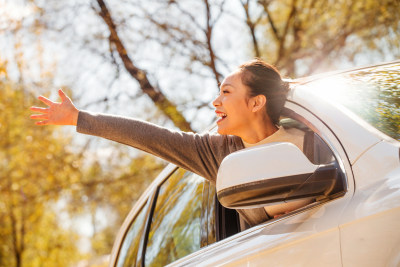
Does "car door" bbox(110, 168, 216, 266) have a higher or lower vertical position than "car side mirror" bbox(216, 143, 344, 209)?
lower

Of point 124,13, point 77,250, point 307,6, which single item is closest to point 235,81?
point 124,13

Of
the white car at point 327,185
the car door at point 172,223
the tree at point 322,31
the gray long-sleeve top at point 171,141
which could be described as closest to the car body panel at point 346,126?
the white car at point 327,185

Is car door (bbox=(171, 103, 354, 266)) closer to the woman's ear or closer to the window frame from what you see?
the window frame

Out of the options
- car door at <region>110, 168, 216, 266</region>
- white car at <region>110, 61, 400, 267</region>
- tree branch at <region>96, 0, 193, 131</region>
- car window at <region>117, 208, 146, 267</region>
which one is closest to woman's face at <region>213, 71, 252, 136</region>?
white car at <region>110, 61, 400, 267</region>

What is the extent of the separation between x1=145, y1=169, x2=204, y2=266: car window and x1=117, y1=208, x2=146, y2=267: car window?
23cm

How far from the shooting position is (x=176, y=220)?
100 inches

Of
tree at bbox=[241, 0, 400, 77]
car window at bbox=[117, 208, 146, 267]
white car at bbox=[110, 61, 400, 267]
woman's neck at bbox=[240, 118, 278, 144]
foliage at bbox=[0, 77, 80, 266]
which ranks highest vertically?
tree at bbox=[241, 0, 400, 77]

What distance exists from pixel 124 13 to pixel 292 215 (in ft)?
22.8

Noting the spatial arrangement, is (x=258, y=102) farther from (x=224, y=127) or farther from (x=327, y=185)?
(x=327, y=185)

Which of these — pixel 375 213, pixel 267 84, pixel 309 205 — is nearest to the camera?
pixel 375 213

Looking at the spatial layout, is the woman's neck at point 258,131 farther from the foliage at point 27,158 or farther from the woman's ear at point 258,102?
the foliage at point 27,158

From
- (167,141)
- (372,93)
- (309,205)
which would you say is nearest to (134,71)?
(167,141)

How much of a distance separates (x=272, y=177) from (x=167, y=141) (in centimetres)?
86

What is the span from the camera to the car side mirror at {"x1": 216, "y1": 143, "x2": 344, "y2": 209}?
1.44 meters
